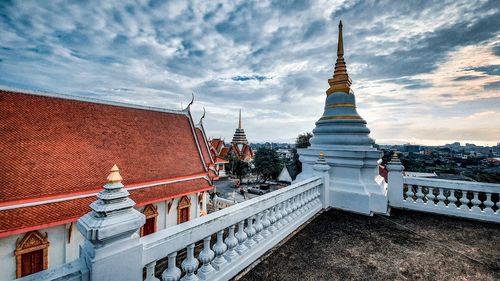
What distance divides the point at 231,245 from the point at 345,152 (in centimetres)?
363

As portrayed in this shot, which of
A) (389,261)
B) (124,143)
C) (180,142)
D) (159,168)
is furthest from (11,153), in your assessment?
(389,261)

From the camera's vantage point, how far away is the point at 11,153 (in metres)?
6.98

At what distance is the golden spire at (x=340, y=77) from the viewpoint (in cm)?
594

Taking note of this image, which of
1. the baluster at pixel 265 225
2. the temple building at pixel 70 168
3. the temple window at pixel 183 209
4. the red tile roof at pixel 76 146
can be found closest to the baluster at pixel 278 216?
the baluster at pixel 265 225

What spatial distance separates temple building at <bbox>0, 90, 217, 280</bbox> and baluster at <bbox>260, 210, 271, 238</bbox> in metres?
4.52

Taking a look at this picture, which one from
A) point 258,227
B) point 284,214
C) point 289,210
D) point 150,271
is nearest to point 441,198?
point 289,210

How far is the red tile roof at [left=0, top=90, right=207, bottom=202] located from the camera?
23.1ft

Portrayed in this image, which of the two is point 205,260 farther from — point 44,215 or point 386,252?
point 44,215

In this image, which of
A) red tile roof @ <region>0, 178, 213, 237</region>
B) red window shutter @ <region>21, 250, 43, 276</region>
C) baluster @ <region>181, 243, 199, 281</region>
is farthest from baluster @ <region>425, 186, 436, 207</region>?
red window shutter @ <region>21, 250, 43, 276</region>

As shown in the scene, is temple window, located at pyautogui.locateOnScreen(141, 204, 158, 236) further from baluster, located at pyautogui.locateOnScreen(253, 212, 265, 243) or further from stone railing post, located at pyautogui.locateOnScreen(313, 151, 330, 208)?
baluster, located at pyautogui.locateOnScreen(253, 212, 265, 243)

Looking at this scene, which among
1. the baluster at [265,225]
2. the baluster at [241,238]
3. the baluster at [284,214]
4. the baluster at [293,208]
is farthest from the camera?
the baluster at [293,208]

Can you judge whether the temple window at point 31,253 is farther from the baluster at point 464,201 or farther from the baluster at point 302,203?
the baluster at point 464,201

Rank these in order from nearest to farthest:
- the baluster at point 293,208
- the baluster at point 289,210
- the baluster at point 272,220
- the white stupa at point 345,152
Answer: the baluster at point 272,220 → the baluster at point 289,210 → the baluster at point 293,208 → the white stupa at point 345,152

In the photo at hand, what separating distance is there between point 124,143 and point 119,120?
139cm
